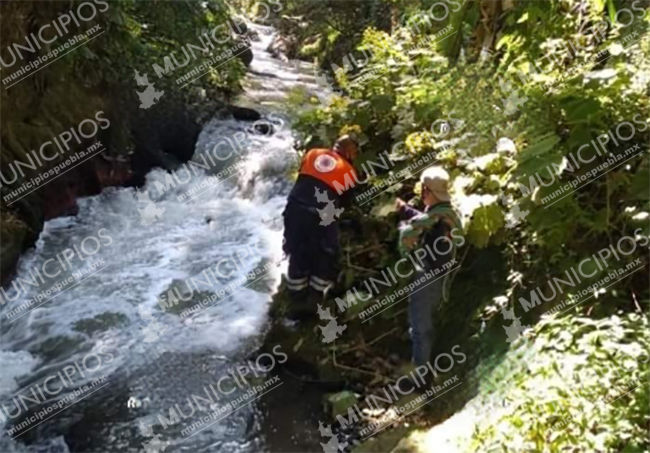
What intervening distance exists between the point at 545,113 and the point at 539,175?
775 millimetres

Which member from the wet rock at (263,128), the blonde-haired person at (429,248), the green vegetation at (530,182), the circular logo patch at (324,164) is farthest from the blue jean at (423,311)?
the wet rock at (263,128)

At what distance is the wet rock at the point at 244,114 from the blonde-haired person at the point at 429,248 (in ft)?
38.9

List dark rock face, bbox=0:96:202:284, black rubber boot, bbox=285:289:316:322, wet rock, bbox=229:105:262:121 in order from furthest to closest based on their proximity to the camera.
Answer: wet rock, bbox=229:105:262:121
dark rock face, bbox=0:96:202:284
black rubber boot, bbox=285:289:316:322

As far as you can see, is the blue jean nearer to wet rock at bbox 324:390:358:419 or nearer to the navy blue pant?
wet rock at bbox 324:390:358:419

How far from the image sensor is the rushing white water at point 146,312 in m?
5.95

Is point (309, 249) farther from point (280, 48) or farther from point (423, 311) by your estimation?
point (280, 48)

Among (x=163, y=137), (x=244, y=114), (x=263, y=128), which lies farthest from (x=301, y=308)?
(x=244, y=114)

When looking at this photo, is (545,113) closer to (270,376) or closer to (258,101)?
(270,376)

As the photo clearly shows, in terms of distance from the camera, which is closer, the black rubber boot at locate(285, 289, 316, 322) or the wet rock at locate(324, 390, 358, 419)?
the wet rock at locate(324, 390, 358, 419)

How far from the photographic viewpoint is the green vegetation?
362cm

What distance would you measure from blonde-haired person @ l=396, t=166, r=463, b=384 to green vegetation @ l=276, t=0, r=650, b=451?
0.26 m

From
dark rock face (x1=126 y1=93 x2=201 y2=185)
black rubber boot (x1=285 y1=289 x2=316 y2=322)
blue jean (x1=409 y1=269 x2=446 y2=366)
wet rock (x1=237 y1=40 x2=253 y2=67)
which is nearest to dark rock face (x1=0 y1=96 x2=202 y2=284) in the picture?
dark rock face (x1=126 y1=93 x2=201 y2=185)

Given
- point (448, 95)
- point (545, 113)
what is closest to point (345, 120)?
point (448, 95)

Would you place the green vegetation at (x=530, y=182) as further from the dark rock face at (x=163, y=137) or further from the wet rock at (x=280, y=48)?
the wet rock at (x=280, y=48)
